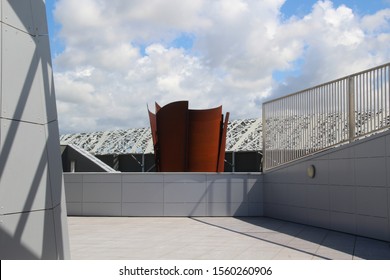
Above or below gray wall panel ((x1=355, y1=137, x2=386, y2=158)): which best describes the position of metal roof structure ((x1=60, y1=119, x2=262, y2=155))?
above

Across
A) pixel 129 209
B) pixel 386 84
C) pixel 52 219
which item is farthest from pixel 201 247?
pixel 129 209

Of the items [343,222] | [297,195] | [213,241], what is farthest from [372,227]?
[213,241]

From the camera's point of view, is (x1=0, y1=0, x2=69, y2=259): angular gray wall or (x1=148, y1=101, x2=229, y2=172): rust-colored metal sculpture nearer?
(x1=0, y1=0, x2=69, y2=259): angular gray wall

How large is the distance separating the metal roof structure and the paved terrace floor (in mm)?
25683

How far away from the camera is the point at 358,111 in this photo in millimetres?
11906

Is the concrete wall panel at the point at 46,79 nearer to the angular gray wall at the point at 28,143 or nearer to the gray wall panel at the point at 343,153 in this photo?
the angular gray wall at the point at 28,143

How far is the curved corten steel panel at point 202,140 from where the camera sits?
58.3ft

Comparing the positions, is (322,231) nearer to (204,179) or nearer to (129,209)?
(204,179)

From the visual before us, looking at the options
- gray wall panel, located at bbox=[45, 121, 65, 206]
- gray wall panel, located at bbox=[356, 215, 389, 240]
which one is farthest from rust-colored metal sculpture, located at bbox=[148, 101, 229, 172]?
gray wall panel, located at bbox=[45, 121, 65, 206]

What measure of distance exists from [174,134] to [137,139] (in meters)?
32.6

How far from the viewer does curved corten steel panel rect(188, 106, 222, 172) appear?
17766mm

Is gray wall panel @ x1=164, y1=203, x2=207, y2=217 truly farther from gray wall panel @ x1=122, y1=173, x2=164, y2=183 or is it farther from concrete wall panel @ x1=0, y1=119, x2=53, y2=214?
concrete wall panel @ x1=0, y1=119, x2=53, y2=214

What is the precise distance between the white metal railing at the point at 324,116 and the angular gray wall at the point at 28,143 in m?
7.95

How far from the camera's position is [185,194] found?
15891mm
